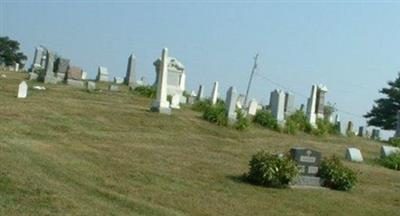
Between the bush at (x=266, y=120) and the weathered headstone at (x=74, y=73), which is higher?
the weathered headstone at (x=74, y=73)

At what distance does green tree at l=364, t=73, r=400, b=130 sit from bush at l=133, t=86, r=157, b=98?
1029 inches

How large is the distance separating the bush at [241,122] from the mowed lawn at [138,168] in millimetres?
303

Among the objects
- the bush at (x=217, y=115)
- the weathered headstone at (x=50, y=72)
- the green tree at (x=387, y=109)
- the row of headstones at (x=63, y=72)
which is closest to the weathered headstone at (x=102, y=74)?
the row of headstones at (x=63, y=72)

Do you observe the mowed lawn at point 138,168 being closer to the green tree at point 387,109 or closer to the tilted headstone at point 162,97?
A: the tilted headstone at point 162,97

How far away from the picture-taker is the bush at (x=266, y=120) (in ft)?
85.7

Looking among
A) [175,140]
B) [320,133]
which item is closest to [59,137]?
[175,140]

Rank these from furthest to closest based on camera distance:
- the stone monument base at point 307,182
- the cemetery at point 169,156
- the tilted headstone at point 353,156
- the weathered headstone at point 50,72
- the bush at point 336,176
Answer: the weathered headstone at point 50,72 → the tilted headstone at point 353,156 → the bush at point 336,176 → the stone monument base at point 307,182 → the cemetery at point 169,156

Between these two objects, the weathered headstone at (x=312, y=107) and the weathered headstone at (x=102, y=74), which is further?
the weathered headstone at (x=102, y=74)

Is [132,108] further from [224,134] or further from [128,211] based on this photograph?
[128,211]

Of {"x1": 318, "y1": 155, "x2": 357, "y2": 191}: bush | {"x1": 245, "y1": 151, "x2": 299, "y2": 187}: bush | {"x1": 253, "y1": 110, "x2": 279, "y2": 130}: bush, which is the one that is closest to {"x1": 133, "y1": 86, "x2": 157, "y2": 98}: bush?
{"x1": 253, "y1": 110, "x2": 279, "y2": 130}: bush

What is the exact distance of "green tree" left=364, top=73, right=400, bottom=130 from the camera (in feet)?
169

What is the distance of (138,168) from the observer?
534 inches

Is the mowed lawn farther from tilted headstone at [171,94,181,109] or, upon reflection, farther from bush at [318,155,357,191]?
tilted headstone at [171,94,181,109]

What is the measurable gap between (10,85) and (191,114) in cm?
779
